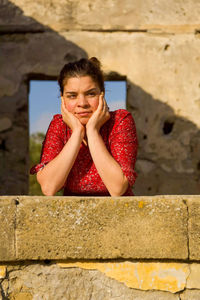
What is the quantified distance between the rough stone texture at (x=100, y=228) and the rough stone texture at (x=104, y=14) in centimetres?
456

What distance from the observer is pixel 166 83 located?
609 centimetres

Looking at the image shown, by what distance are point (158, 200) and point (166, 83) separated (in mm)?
4342

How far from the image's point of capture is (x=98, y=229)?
6.26 feet

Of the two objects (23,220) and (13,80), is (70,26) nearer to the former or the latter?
(13,80)

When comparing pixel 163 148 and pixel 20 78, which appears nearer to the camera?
pixel 163 148

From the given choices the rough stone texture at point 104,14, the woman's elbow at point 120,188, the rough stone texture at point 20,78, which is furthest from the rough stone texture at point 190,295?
the rough stone texture at point 104,14

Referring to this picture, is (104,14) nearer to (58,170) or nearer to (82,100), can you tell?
(82,100)

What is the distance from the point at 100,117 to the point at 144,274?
0.98 meters

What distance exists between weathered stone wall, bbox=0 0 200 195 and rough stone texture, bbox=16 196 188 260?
410cm

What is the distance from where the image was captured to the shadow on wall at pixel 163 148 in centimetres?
588

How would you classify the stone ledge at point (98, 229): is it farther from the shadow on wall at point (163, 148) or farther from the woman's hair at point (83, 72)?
the shadow on wall at point (163, 148)

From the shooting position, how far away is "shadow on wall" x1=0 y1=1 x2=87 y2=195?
19.8 feet

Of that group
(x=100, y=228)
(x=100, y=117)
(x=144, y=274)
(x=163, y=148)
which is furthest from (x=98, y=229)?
(x=163, y=148)

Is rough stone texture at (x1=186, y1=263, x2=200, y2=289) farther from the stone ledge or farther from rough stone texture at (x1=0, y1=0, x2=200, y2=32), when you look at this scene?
rough stone texture at (x1=0, y1=0, x2=200, y2=32)
